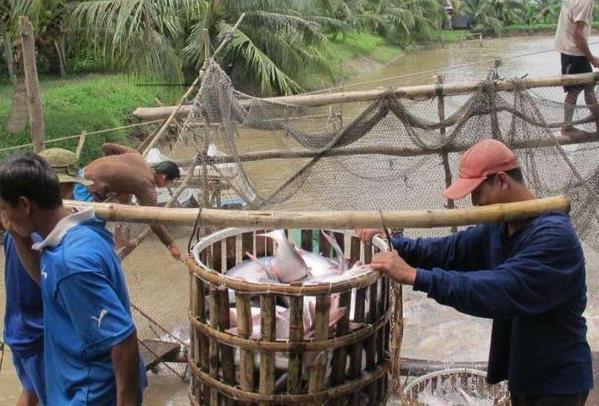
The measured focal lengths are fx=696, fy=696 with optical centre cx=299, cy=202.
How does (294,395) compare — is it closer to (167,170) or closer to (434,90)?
(167,170)

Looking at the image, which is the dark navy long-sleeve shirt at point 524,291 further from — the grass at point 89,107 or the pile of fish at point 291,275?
the grass at point 89,107

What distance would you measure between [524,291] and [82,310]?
1395 mm

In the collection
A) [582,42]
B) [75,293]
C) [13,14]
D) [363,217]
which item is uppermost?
[13,14]

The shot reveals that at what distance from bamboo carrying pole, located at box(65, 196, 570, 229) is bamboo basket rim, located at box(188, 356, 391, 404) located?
0.60 m

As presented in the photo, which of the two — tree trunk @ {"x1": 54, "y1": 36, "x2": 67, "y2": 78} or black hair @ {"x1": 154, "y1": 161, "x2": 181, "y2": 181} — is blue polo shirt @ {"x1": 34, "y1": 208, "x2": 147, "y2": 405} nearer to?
black hair @ {"x1": 154, "y1": 161, "x2": 181, "y2": 181}

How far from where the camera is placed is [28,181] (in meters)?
2.07

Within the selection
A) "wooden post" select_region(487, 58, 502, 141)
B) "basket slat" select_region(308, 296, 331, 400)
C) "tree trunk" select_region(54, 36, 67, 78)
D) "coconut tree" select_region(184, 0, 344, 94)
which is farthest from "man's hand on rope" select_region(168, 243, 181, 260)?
"tree trunk" select_region(54, 36, 67, 78)

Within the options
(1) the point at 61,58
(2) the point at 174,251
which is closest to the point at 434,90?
(2) the point at 174,251

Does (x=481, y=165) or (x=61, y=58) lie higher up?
(x=481, y=165)

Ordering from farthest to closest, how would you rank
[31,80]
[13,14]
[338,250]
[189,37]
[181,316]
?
[189,37] < [13,14] < [31,80] < [181,316] < [338,250]

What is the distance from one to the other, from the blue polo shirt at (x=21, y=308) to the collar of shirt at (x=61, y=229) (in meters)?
0.41

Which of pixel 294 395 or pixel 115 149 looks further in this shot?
pixel 115 149

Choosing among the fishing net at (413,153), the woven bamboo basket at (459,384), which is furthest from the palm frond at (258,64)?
the woven bamboo basket at (459,384)

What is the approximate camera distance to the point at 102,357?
2.16m
